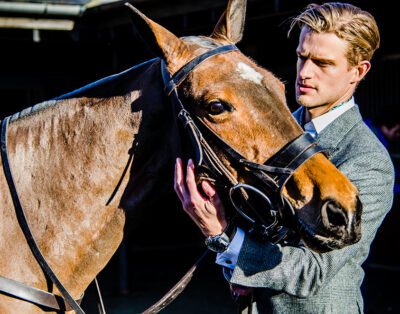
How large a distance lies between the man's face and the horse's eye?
1.44 feet

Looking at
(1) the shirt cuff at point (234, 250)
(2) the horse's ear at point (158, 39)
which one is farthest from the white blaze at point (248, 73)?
(1) the shirt cuff at point (234, 250)

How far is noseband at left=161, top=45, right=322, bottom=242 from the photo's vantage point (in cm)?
198

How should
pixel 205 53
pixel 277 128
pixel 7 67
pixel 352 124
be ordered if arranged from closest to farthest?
pixel 277 128 → pixel 205 53 → pixel 352 124 → pixel 7 67

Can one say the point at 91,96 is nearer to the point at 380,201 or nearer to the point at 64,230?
the point at 64,230

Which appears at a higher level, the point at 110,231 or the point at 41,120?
the point at 41,120

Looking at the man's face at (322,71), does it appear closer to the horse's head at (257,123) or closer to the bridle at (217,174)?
the horse's head at (257,123)

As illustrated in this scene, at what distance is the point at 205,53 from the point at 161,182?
0.54 metres

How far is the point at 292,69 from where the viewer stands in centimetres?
754

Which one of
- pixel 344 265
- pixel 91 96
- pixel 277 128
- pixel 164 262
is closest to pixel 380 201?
Answer: pixel 344 265

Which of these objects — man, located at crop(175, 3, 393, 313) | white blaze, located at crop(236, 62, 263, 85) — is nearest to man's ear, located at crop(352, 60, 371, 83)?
man, located at crop(175, 3, 393, 313)

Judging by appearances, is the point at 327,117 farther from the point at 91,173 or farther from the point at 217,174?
the point at 91,173

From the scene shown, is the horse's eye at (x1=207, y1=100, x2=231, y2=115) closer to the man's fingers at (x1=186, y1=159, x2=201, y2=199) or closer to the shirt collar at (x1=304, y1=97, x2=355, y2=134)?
the man's fingers at (x1=186, y1=159, x2=201, y2=199)

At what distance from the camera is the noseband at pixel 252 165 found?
1.98 meters

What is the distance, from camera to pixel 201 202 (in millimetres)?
2170
